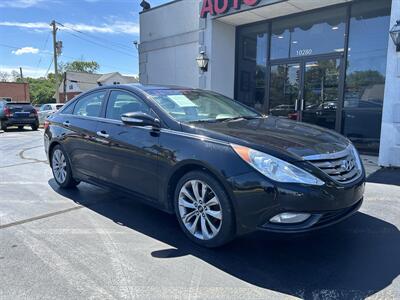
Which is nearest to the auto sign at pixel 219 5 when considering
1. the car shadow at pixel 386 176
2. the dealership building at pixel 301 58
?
the dealership building at pixel 301 58

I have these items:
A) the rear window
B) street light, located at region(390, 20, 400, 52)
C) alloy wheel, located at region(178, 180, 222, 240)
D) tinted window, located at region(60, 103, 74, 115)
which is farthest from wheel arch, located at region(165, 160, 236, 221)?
the rear window

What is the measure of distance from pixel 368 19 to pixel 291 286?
7.59 meters

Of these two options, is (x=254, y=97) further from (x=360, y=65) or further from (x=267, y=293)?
(x=267, y=293)

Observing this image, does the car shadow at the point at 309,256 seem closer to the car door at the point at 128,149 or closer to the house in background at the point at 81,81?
the car door at the point at 128,149

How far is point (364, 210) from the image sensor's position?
4.49 metres

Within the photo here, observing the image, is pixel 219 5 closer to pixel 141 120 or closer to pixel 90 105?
pixel 90 105

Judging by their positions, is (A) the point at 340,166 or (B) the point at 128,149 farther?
(B) the point at 128,149

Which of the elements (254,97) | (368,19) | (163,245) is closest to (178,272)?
(163,245)

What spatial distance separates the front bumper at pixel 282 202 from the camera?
2.97 metres

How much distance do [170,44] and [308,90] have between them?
5129 millimetres

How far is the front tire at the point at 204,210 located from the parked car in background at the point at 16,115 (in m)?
16.0

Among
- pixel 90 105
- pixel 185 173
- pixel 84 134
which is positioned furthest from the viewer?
pixel 90 105

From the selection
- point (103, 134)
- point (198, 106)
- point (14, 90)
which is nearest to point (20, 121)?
point (103, 134)

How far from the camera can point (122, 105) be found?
14.8ft
